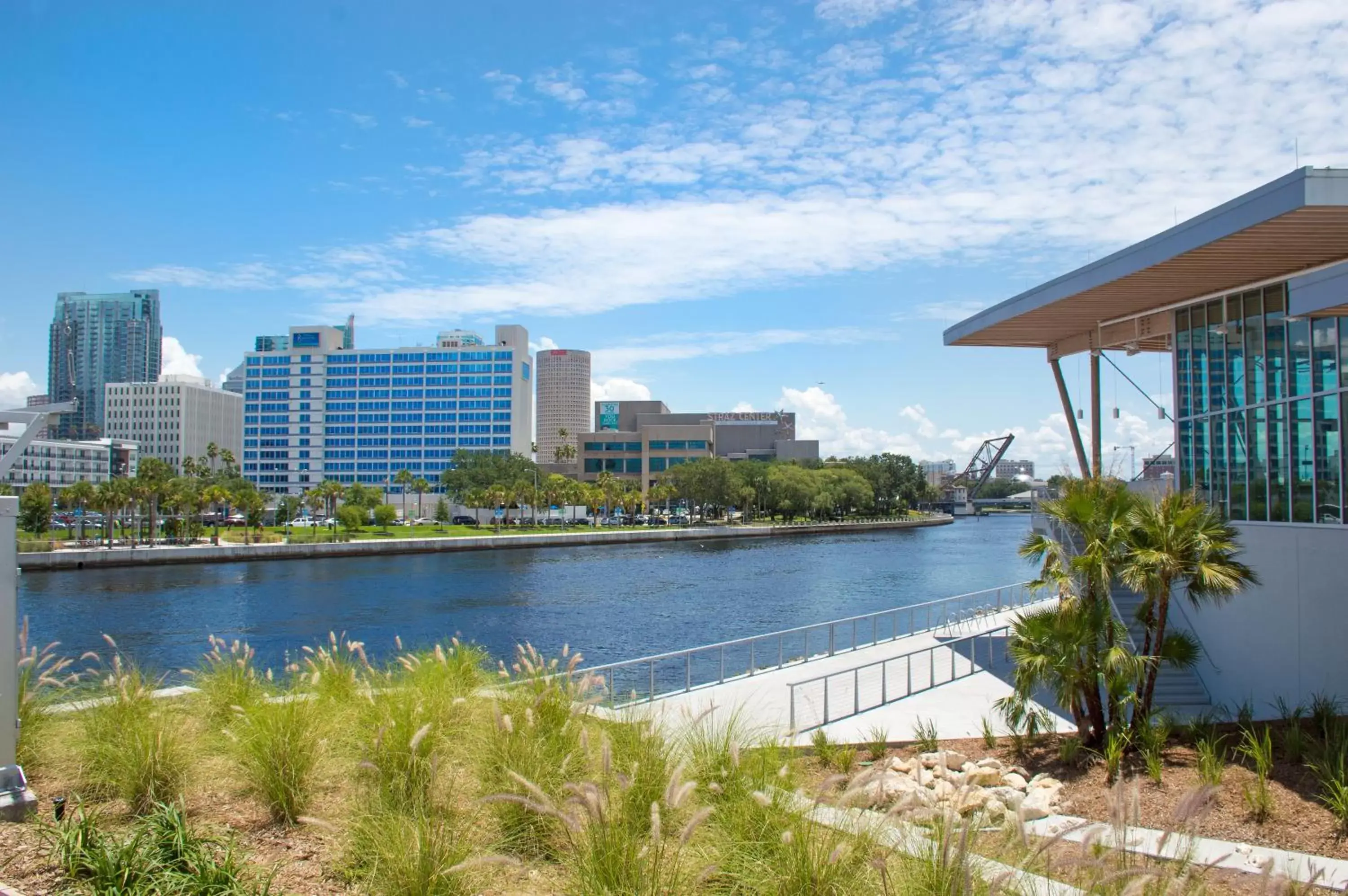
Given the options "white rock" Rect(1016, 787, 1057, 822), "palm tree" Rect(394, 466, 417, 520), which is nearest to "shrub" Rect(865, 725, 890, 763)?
"white rock" Rect(1016, 787, 1057, 822)

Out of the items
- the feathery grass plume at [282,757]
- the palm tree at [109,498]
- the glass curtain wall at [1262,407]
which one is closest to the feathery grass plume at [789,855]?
the feathery grass plume at [282,757]

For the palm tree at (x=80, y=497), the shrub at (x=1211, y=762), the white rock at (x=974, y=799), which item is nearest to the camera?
the white rock at (x=974, y=799)

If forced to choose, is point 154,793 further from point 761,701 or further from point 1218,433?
point 1218,433

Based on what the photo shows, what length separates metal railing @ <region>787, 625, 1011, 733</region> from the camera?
15.6m

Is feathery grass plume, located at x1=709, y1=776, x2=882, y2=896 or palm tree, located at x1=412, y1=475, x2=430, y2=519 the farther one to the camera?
palm tree, located at x1=412, y1=475, x2=430, y2=519

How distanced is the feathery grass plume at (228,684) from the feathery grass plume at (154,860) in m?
2.41

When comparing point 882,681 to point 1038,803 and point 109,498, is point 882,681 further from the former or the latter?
point 109,498

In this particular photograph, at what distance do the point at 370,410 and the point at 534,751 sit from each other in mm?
160256

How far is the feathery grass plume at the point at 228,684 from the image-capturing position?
9.59 m

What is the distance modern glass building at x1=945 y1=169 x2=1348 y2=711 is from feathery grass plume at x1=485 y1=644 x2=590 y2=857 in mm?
12088

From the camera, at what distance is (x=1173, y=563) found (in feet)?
40.8

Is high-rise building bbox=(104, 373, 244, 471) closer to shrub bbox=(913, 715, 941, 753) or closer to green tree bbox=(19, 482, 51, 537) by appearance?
green tree bbox=(19, 482, 51, 537)

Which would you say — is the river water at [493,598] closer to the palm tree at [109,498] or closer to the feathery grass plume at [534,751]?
the palm tree at [109,498]

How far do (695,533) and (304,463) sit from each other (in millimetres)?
84395
